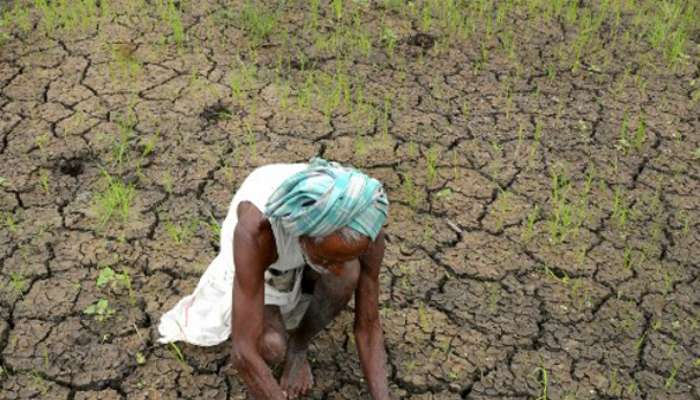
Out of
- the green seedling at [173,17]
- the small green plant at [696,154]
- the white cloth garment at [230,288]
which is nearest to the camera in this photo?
the white cloth garment at [230,288]

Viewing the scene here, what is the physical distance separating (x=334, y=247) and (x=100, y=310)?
127 centimetres

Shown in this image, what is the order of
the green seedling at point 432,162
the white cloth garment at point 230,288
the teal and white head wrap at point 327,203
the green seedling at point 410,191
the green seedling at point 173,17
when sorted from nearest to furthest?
the teal and white head wrap at point 327,203 → the white cloth garment at point 230,288 → the green seedling at point 410,191 → the green seedling at point 432,162 → the green seedling at point 173,17

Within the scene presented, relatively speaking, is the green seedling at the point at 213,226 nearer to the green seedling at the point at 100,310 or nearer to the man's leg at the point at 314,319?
the green seedling at the point at 100,310

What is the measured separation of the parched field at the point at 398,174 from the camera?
329 centimetres

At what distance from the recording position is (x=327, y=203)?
8.08 ft

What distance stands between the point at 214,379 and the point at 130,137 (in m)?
1.57

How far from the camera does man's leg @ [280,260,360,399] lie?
9.68 ft

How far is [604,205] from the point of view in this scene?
4.09m

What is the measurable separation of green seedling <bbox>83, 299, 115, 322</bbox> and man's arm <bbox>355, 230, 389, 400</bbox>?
1002 mm

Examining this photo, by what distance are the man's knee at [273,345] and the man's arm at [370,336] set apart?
0.86 feet

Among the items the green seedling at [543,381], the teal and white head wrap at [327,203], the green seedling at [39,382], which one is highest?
the teal and white head wrap at [327,203]

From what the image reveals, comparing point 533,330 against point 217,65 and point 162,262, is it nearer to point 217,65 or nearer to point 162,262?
point 162,262

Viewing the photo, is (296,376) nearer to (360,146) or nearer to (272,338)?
(272,338)

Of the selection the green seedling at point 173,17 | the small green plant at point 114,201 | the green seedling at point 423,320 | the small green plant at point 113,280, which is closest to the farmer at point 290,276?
the small green plant at point 113,280
